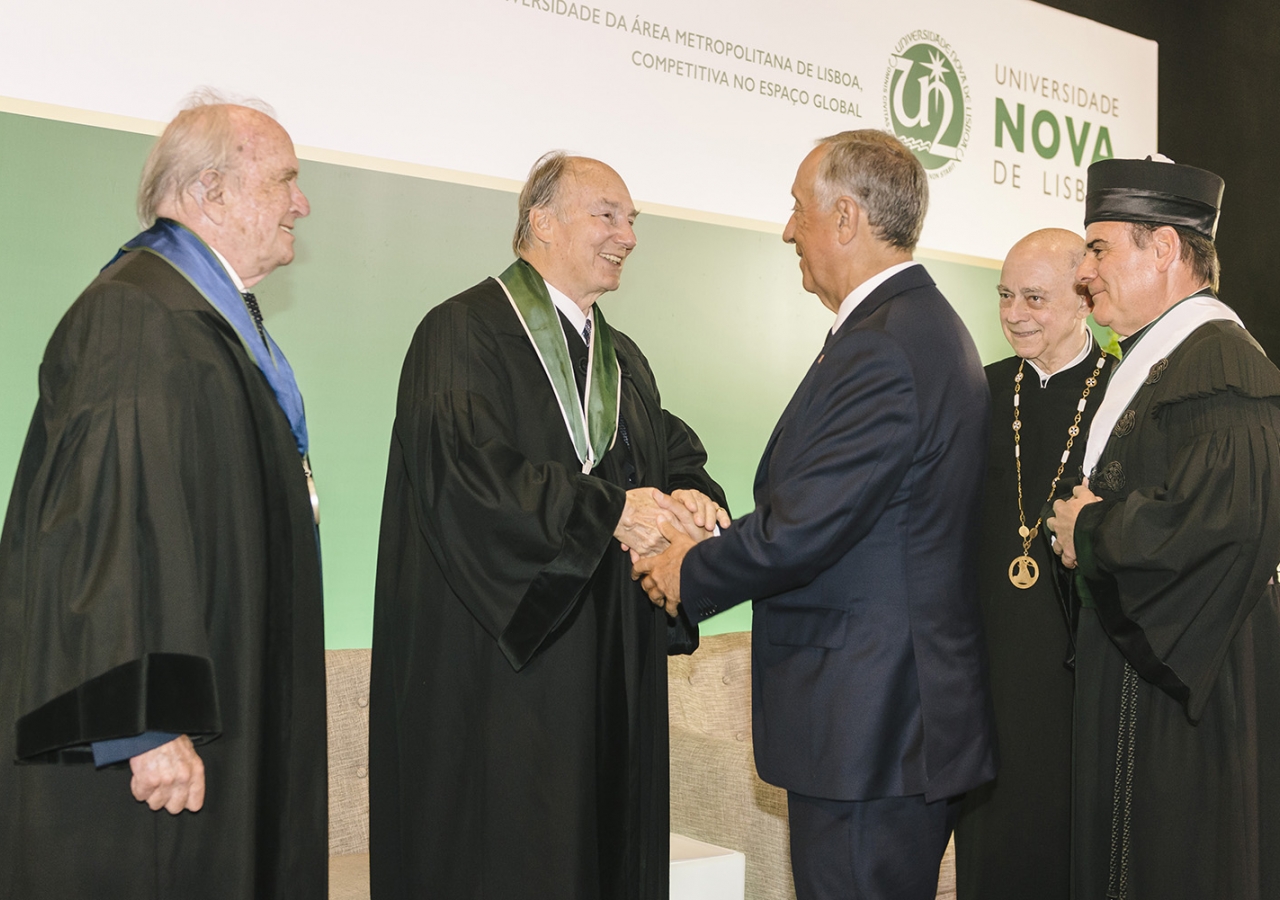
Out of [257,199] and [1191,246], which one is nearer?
[257,199]

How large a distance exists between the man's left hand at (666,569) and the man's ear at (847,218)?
781 millimetres

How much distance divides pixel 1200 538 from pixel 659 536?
1.18 meters

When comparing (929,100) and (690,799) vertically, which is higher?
(929,100)

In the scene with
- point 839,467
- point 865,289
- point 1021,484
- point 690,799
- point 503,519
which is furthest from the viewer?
point 690,799

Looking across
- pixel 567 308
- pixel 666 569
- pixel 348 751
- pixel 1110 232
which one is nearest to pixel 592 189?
pixel 567 308

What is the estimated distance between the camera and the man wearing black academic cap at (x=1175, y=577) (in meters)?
2.67

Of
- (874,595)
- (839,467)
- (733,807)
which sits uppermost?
(839,467)

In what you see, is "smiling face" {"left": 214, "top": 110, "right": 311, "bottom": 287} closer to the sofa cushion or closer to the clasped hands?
the clasped hands

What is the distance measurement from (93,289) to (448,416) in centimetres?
94

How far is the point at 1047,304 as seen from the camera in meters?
3.85

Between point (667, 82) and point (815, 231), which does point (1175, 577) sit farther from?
point (667, 82)

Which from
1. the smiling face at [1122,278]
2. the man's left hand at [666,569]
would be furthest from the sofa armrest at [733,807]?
the smiling face at [1122,278]

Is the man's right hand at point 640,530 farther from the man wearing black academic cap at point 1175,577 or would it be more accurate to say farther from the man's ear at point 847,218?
the man wearing black academic cap at point 1175,577

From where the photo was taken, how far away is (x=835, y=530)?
7.88 ft
